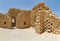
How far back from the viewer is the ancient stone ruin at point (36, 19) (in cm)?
1460

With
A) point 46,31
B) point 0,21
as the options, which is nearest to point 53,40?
point 46,31

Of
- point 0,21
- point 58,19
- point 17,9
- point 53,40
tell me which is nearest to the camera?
A: point 53,40

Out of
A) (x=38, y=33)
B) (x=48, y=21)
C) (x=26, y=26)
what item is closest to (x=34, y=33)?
(x=38, y=33)

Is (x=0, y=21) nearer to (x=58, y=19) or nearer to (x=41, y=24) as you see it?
(x=41, y=24)

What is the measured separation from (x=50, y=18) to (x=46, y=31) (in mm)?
1328

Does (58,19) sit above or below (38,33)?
above

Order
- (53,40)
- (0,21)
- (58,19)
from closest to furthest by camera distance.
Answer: (53,40)
(58,19)
(0,21)

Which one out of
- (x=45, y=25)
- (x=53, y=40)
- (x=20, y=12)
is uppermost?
(x=20, y=12)

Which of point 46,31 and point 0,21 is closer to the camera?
point 46,31

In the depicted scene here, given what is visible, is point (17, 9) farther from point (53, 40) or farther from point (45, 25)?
point (53, 40)

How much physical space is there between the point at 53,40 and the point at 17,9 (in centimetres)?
805

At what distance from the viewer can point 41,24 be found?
15.1 meters

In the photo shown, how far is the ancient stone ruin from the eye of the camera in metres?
14.6

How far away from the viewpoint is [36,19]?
1584cm
